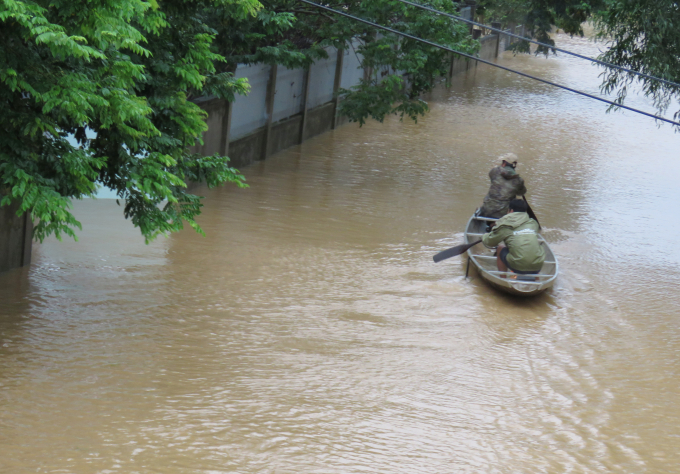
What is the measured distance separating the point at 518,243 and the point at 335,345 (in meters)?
3.34

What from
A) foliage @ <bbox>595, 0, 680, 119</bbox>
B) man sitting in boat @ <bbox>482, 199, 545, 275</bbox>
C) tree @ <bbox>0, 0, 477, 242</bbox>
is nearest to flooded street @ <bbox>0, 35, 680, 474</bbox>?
man sitting in boat @ <bbox>482, 199, 545, 275</bbox>

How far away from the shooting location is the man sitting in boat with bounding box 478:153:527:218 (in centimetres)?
1273

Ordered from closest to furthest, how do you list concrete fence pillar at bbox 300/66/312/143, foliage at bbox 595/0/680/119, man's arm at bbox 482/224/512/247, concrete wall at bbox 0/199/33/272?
concrete wall at bbox 0/199/33/272 < man's arm at bbox 482/224/512/247 < foliage at bbox 595/0/680/119 < concrete fence pillar at bbox 300/66/312/143

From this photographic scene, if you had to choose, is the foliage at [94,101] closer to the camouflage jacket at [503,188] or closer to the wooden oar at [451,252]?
the wooden oar at [451,252]

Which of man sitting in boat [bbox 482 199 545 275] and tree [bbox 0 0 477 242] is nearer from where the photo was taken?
tree [bbox 0 0 477 242]

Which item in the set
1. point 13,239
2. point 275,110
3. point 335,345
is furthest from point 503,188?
point 13,239

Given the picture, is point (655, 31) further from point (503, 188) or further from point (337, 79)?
point (337, 79)

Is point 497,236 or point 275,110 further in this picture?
point 275,110

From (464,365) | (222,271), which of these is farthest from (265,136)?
(464,365)

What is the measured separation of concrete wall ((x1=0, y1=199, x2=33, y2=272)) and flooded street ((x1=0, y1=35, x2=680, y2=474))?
20cm

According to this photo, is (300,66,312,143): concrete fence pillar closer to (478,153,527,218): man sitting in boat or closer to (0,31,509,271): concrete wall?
(0,31,509,271): concrete wall

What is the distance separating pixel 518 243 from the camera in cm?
1063

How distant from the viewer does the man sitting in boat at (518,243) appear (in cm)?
1059

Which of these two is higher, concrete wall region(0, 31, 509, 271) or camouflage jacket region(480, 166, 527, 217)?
concrete wall region(0, 31, 509, 271)
